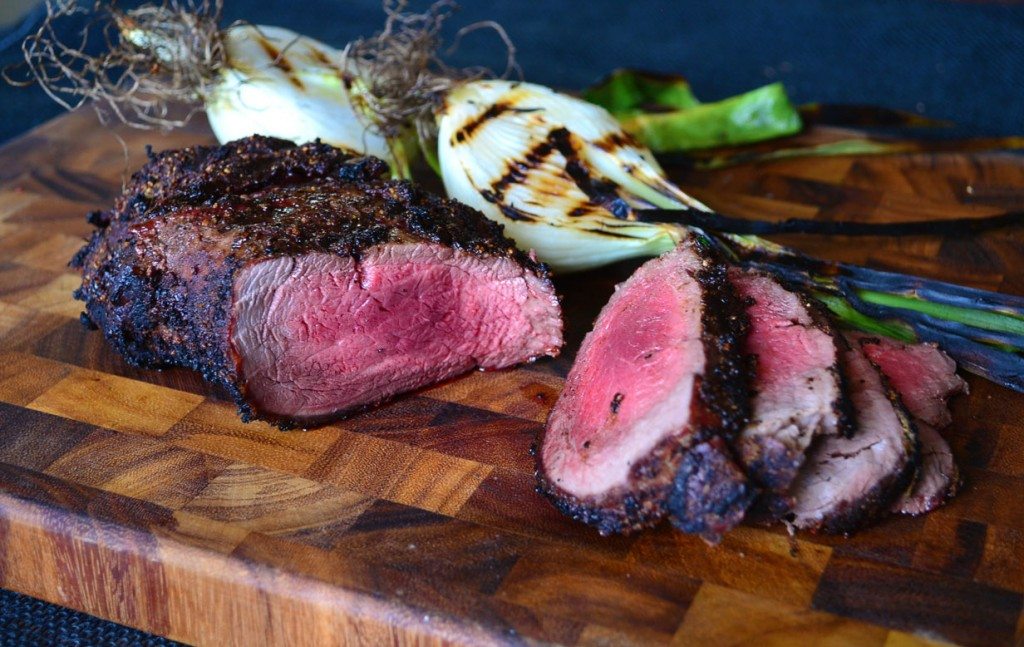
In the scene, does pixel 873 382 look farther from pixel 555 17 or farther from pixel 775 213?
pixel 555 17

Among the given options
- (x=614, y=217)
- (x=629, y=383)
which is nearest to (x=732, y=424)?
(x=629, y=383)

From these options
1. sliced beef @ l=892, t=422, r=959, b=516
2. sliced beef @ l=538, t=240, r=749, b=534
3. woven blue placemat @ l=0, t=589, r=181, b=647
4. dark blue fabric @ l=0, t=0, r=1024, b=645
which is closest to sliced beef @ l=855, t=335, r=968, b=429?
sliced beef @ l=892, t=422, r=959, b=516

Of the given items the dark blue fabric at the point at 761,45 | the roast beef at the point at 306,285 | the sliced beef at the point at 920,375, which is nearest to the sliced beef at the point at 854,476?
the sliced beef at the point at 920,375

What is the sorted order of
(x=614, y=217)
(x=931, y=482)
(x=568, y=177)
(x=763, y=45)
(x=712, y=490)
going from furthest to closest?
(x=763, y=45), (x=568, y=177), (x=614, y=217), (x=931, y=482), (x=712, y=490)

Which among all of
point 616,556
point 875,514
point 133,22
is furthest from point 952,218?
point 133,22

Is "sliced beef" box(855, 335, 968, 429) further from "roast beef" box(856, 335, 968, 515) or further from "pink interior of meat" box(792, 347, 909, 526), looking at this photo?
"pink interior of meat" box(792, 347, 909, 526)

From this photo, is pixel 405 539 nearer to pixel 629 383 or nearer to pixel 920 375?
pixel 629 383
